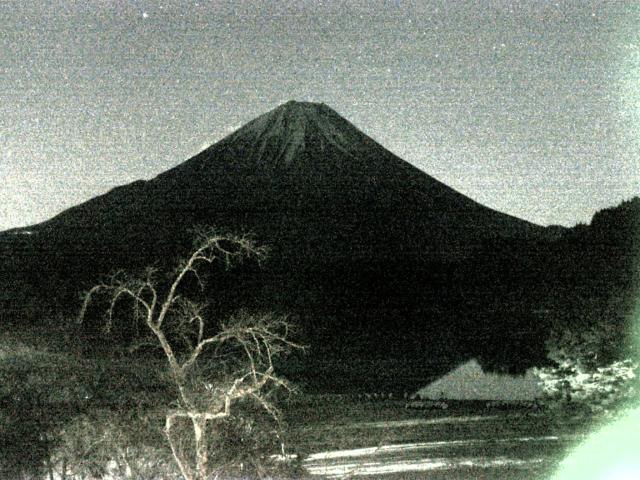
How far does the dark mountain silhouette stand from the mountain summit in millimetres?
215

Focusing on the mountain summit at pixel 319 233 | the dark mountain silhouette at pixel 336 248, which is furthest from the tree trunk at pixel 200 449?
the mountain summit at pixel 319 233

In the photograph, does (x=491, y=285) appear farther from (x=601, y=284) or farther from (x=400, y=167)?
(x=400, y=167)

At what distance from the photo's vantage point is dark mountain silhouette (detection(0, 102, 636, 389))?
4772 centimetres

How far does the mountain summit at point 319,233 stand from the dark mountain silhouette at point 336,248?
0.22 metres

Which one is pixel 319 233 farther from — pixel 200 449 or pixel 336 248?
pixel 200 449

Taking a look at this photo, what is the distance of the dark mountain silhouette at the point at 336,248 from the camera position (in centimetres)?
4772

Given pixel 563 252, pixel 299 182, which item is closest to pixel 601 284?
pixel 563 252

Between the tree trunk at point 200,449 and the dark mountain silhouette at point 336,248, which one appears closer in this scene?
the tree trunk at point 200,449

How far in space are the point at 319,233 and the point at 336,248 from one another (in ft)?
23.1

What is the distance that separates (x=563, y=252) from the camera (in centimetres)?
4231

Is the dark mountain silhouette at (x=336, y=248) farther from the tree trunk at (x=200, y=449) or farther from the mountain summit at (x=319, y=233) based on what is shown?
the tree trunk at (x=200, y=449)

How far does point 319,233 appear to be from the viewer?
10106 centimetres

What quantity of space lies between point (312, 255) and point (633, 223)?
180ft

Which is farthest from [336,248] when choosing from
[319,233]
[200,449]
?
[200,449]
